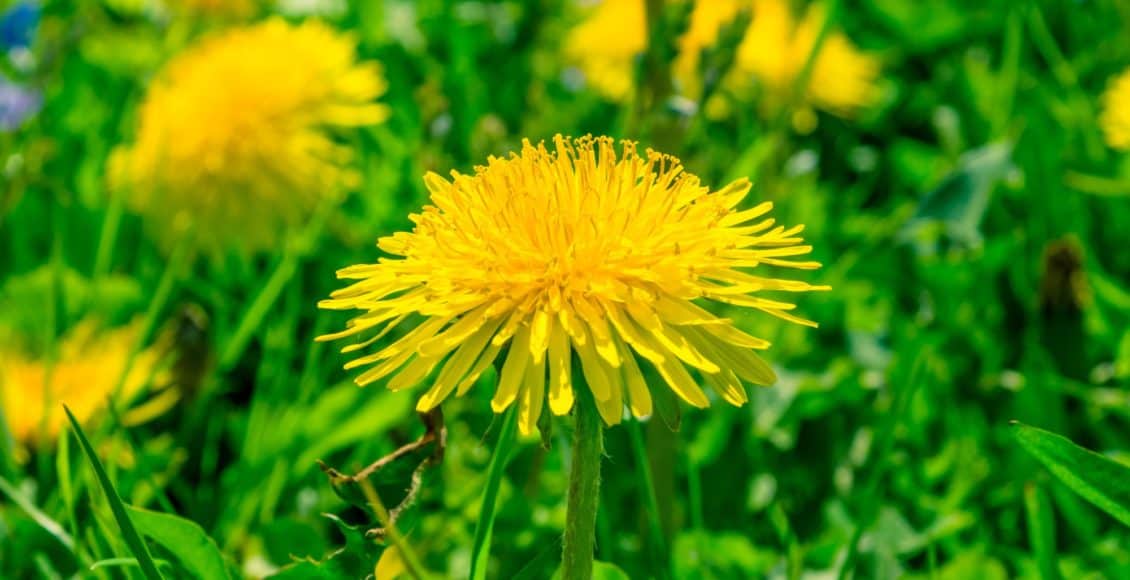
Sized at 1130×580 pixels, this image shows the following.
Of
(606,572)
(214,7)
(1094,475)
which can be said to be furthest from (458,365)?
(214,7)

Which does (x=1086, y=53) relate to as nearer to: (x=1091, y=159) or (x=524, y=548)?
(x=1091, y=159)

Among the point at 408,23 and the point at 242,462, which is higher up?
the point at 408,23

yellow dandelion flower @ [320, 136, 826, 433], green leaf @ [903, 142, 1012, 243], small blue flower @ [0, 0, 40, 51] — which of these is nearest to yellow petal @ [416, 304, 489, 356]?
yellow dandelion flower @ [320, 136, 826, 433]

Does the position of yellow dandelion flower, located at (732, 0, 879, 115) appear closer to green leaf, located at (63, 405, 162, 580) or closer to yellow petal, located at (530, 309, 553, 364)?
yellow petal, located at (530, 309, 553, 364)

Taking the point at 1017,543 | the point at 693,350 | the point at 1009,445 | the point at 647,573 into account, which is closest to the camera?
the point at 693,350

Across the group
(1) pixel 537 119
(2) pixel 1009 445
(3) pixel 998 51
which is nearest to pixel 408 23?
(1) pixel 537 119

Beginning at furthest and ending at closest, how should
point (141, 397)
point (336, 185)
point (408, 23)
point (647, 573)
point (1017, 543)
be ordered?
point (408, 23) < point (336, 185) < point (141, 397) < point (1017, 543) < point (647, 573)

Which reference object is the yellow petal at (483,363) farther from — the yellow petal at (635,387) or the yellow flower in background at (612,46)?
the yellow flower in background at (612,46)
